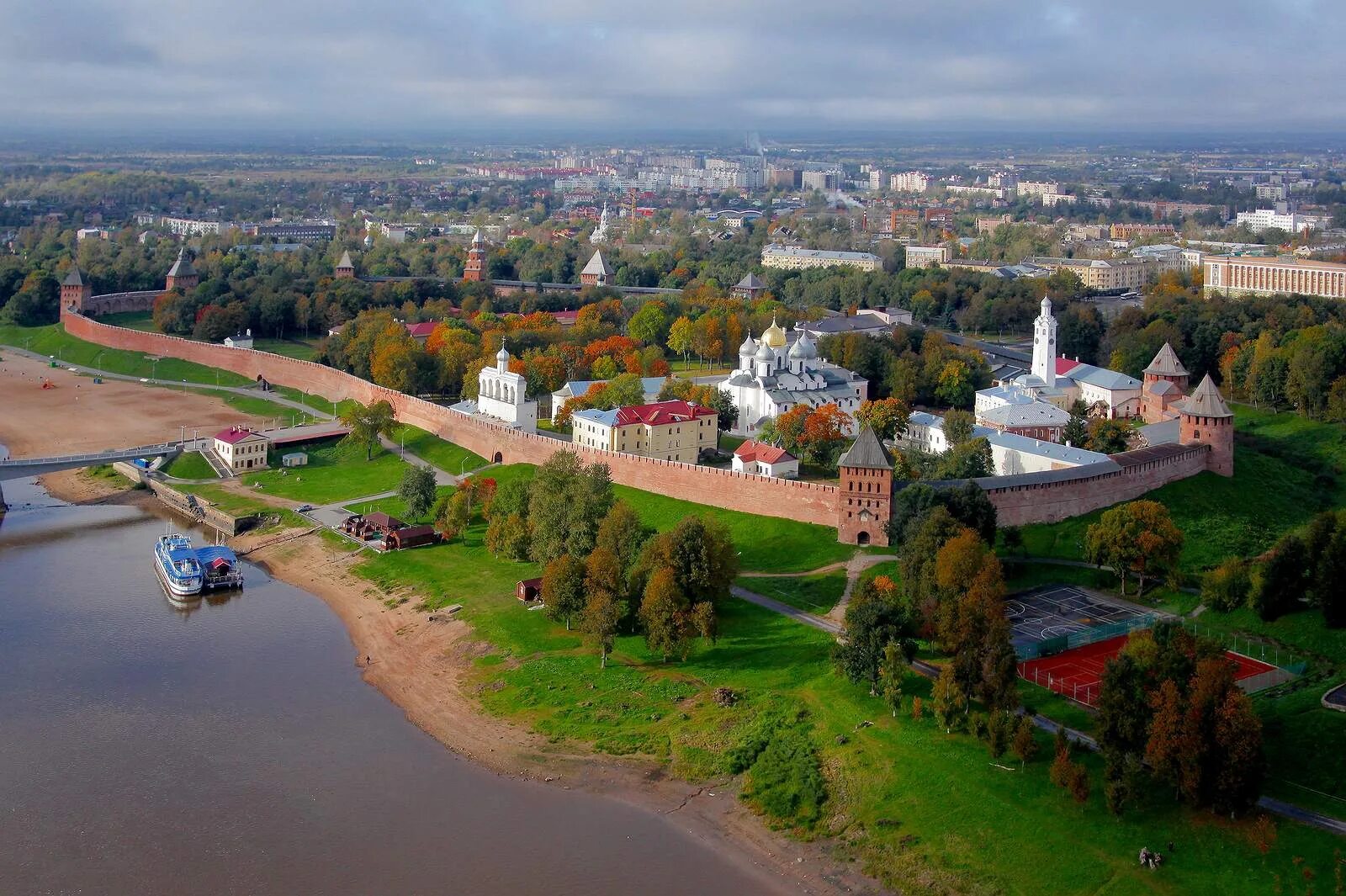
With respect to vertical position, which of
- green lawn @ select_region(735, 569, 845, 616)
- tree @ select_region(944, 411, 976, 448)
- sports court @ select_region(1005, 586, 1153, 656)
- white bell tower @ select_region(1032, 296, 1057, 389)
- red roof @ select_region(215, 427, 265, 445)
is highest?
white bell tower @ select_region(1032, 296, 1057, 389)

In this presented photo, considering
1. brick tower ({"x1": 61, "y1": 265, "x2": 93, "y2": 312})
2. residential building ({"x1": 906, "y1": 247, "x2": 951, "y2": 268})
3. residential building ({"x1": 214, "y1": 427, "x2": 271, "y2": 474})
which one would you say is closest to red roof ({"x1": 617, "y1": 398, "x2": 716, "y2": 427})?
residential building ({"x1": 214, "y1": 427, "x2": 271, "y2": 474})

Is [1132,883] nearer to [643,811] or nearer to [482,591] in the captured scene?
[643,811]

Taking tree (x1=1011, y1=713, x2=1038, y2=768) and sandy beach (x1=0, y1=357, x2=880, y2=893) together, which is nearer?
sandy beach (x1=0, y1=357, x2=880, y2=893)

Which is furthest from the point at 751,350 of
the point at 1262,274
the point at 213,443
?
the point at 1262,274

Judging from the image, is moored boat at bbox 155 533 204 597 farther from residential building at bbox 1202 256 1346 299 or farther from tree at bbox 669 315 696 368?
residential building at bbox 1202 256 1346 299

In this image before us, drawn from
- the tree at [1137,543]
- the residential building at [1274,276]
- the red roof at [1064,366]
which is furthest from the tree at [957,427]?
the residential building at [1274,276]

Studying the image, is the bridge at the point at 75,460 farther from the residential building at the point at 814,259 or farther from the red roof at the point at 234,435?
the residential building at the point at 814,259

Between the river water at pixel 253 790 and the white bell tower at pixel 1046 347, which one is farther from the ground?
the white bell tower at pixel 1046 347
